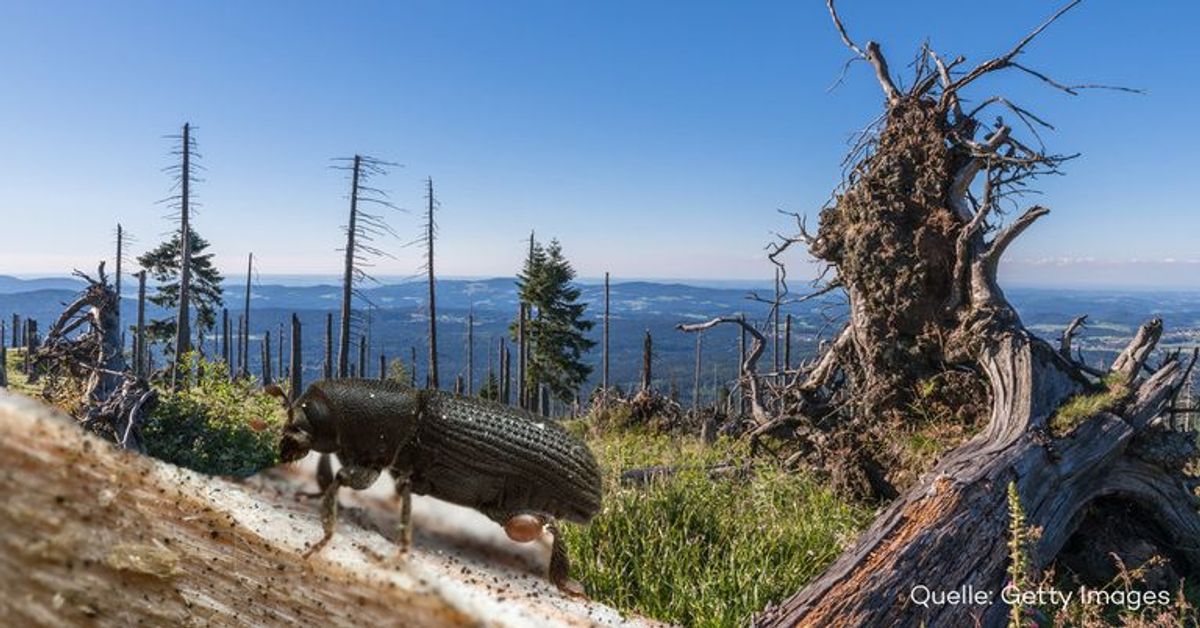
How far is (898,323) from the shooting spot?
33.8ft

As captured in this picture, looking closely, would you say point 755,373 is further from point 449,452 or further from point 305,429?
point 305,429

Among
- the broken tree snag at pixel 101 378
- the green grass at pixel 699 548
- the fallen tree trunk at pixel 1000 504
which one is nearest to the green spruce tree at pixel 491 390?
the green grass at pixel 699 548

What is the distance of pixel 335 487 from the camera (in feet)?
4.00

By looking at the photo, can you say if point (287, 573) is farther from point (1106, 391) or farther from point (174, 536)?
point (1106, 391)

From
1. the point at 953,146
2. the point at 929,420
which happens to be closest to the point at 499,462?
the point at 929,420

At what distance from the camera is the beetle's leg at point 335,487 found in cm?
120

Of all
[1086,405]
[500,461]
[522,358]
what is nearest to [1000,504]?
[1086,405]

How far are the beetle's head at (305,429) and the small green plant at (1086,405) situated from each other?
8857 millimetres

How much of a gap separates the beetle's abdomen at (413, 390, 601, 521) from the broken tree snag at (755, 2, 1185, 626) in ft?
15.4

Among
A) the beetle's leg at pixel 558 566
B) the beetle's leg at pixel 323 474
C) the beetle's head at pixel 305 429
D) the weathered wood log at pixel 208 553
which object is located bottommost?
the beetle's leg at pixel 558 566

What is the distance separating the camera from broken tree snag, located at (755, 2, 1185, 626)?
6320 millimetres

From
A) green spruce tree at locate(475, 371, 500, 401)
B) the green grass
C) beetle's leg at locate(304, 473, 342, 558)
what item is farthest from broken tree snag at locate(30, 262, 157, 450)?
beetle's leg at locate(304, 473, 342, 558)

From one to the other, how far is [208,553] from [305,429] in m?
0.29

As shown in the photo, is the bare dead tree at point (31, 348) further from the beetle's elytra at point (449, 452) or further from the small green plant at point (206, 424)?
the beetle's elytra at point (449, 452)
